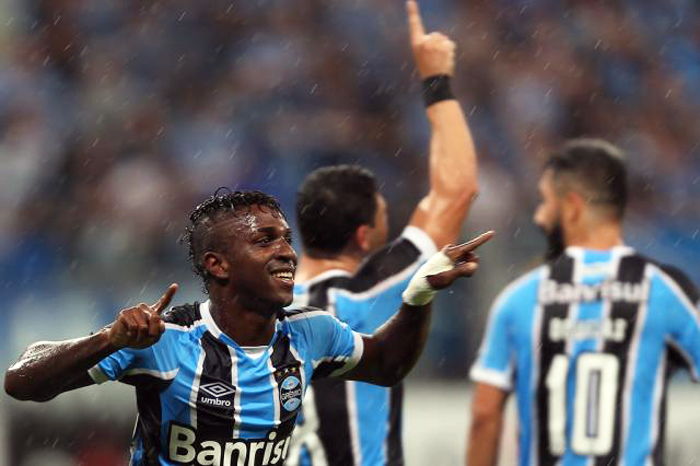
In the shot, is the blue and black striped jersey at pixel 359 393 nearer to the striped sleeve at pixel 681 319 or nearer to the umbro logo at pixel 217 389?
the striped sleeve at pixel 681 319

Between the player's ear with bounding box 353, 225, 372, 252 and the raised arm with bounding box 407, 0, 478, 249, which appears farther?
the player's ear with bounding box 353, 225, 372, 252

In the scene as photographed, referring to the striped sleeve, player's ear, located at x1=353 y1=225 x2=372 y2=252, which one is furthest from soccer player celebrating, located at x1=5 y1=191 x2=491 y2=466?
the striped sleeve

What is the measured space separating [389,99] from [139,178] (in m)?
2.13

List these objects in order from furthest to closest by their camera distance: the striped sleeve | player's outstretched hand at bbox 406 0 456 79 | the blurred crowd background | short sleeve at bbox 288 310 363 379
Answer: the blurred crowd background < player's outstretched hand at bbox 406 0 456 79 < the striped sleeve < short sleeve at bbox 288 310 363 379

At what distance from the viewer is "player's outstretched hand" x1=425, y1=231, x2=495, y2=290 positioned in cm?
361

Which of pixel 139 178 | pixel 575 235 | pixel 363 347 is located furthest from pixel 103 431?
pixel 363 347

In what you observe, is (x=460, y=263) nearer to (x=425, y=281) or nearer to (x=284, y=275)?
(x=425, y=281)

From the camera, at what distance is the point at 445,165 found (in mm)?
5090

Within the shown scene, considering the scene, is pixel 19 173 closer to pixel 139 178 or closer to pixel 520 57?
pixel 139 178

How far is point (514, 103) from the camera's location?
10.2 meters

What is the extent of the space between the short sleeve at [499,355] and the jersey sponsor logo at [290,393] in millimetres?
1584

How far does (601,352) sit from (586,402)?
208 millimetres

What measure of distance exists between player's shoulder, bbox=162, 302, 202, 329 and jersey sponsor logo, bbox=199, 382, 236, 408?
0.20 metres

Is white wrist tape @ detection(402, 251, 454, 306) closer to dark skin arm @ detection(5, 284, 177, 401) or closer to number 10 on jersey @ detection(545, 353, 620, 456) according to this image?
dark skin arm @ detection(5, 284, 177, 401)
